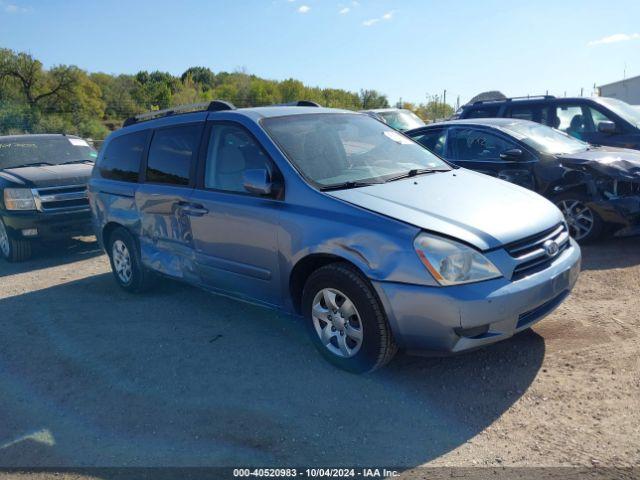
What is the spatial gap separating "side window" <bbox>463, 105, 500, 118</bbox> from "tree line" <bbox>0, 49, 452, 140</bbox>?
21815 millimetres

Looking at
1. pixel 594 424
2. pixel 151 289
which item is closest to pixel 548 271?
pixel 594 424

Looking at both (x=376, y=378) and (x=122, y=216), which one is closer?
(x=376, y=378)

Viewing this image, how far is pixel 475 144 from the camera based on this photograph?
7273mm

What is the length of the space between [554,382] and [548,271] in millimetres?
703

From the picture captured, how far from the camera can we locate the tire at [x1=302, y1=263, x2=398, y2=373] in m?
3.46

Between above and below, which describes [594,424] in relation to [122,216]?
below

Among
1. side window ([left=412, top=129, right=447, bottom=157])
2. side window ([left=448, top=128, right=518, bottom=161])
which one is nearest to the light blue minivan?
side window ([left=448, top=128, right=518, bottom=161])

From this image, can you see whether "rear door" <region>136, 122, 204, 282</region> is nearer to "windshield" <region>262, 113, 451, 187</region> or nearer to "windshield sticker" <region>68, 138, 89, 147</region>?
"windshield" <region>262, 113, 451, 187</region>

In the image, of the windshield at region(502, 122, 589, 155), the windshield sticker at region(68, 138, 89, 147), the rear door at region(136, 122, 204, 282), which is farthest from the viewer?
the windshield sticker at region(68, 138, 89, 147)

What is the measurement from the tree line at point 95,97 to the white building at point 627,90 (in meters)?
13.7

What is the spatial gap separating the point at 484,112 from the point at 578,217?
3522 mm

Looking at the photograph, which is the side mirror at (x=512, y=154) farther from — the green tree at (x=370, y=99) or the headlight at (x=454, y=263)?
the green tree at (x=370, y=99)

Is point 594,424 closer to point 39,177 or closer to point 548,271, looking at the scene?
point 548,271

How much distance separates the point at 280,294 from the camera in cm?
406
